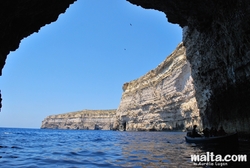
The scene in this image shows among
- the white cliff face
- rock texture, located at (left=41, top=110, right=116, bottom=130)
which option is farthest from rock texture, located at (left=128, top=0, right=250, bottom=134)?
rock texture, located at (left=41, top=110, right=116, bottom=130)

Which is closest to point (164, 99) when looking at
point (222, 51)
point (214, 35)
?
point (214, 35)

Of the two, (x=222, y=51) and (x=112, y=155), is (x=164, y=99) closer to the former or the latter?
(x=222, y=51)

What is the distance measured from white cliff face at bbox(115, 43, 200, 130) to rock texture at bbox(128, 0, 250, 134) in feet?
86.1

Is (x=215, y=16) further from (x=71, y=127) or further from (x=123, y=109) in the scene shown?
(x=71, y=127)

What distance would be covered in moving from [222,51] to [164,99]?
44.2m

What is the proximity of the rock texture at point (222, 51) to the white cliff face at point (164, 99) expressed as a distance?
26230mm

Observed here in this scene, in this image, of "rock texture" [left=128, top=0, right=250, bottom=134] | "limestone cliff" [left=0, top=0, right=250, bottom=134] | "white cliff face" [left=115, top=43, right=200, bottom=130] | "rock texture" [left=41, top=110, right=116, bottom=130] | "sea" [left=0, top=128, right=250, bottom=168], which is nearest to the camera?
"sea" [left=0, top=128, right=250, bottom=168]

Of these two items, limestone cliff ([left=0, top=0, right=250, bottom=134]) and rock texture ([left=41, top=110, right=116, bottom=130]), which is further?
rock texture ([left=41, top=110, right=116, bottom=130])

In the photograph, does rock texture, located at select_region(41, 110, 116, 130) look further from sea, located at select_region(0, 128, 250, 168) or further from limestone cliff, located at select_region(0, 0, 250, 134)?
sea, located at select_region(0, 128, 250, 168)

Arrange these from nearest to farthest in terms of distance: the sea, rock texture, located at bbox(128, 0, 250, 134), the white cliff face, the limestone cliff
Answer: the sea
the limestone cliff
rock texture, located at bbox(128, 0, 250, 134)
the white cliff face

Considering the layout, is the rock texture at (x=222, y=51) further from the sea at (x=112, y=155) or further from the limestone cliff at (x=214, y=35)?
the sea at (x=112, y=155)

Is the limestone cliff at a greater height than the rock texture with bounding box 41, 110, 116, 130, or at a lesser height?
greater

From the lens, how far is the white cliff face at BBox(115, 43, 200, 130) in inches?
2036

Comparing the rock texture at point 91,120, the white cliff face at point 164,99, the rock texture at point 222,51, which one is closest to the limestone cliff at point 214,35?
the rock texture at point 222,51
